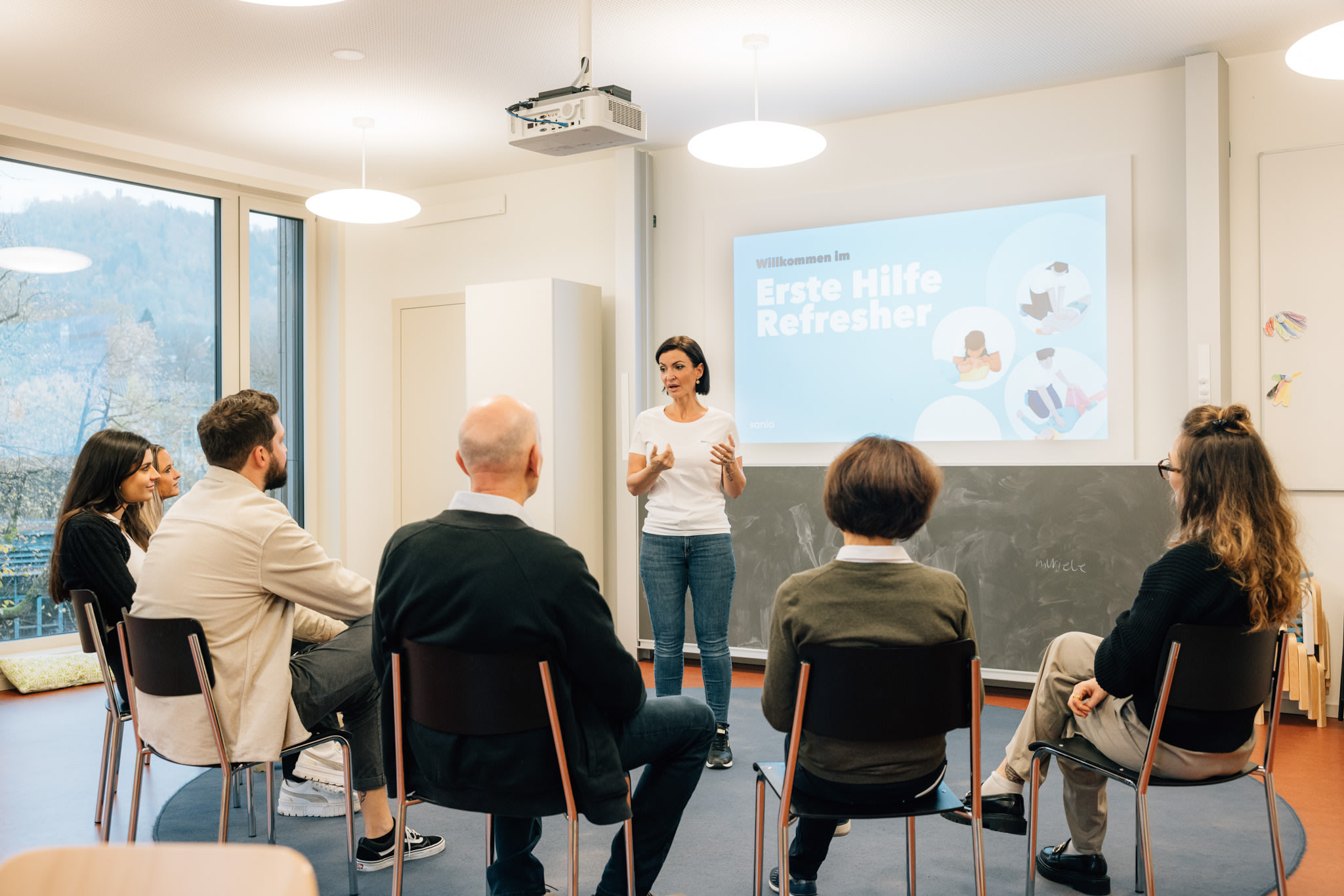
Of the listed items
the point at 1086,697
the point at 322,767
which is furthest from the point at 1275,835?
the point at 322,767

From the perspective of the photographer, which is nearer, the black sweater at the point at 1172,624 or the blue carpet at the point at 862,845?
the black sweater at the point at 1172,624

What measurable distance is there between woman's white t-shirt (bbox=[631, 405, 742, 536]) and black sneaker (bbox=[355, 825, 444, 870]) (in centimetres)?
126

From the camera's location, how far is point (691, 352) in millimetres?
3615

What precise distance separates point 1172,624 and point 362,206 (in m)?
4.12

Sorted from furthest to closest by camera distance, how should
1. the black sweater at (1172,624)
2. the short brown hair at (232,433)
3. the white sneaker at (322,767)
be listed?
1. the white sneaker at (322,767)
2. the short brown hair at (232,433)
3. the black sweater at (1172,624)

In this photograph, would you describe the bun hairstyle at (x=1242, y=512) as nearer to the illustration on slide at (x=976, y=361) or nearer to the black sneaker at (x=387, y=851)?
the black sneaker at (x=387, y=851)

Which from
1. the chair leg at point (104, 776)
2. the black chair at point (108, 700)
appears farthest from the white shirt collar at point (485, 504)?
the chair leg at point (104, 776)

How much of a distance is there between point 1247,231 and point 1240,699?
119 inches

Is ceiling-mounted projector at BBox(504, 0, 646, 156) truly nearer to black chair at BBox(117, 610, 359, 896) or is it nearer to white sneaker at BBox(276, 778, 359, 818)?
black chair at BBox(117, 610, 359, 896)

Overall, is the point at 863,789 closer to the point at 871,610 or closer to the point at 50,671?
the point at 871,610

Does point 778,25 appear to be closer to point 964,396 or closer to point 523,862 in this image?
point 964,396

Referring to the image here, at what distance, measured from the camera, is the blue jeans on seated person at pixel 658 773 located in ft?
6.97

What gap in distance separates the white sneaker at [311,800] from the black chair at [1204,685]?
6.65ft

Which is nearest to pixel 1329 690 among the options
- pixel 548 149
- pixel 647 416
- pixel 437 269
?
pixel 647 416
